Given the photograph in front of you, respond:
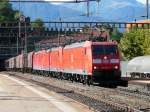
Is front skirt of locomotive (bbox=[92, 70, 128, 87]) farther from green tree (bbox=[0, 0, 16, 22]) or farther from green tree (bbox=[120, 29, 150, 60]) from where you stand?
green tree (bbox=[0, 0, 16, 22])

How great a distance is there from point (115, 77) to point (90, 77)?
1749 millimetres

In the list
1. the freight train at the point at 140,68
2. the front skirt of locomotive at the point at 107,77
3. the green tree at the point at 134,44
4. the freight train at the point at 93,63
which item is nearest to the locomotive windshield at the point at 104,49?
the freight train at the point at 93,63

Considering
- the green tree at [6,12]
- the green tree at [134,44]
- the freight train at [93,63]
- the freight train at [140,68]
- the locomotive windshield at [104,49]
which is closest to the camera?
the freight train at [93,63]

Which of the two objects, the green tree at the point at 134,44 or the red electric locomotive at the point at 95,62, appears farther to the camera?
the green tree at the point at 134,44

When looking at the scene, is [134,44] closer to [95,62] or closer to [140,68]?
[140,68]

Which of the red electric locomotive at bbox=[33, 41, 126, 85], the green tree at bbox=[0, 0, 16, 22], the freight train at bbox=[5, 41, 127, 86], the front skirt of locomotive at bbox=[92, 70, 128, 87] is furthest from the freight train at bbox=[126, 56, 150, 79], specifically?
the green tree at bbox=[0, 0, 16, 22]

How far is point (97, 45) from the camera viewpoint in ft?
128

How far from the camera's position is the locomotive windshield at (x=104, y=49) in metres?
38.9

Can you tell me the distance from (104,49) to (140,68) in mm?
25866

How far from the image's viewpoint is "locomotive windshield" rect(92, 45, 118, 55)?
38.9 metres

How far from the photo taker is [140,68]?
64.4 metres

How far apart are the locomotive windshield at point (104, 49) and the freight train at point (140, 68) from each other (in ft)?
74.1

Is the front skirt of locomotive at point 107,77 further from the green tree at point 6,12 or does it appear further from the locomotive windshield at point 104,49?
the green tree at point 6,12

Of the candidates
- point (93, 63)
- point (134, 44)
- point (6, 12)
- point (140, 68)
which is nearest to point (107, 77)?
point (93, 63)
